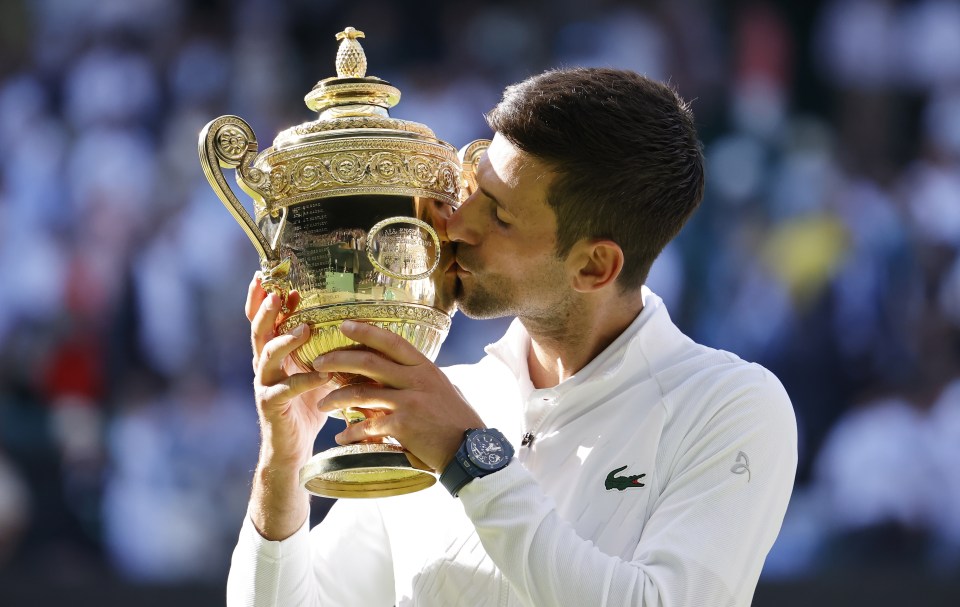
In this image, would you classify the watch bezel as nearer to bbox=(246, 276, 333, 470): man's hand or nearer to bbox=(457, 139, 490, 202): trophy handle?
bbox=(246, 276, 333, 470): man's hand

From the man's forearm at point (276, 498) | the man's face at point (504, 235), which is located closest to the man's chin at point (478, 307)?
the man's face at point (504, 235)

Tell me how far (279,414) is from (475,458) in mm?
466

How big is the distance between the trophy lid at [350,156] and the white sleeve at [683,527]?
0.57 meters

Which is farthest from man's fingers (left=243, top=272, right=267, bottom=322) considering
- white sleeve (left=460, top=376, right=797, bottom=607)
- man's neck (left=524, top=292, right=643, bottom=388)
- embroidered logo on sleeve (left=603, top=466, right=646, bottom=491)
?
embroidered logo on sleeve (left=603, top=466, right=646, bottom=491)

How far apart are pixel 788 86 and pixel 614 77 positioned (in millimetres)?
5468

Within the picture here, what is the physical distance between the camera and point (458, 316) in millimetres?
6910

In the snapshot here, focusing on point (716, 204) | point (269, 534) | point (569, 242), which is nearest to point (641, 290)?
point (569, 242)

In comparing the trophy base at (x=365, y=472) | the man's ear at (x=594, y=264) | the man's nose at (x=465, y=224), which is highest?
the man's nose at (x=465, y=224)

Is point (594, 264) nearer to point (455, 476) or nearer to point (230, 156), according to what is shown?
point (455, 476)

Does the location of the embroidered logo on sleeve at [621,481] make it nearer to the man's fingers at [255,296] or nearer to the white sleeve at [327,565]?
the white sleeve at [327,565]

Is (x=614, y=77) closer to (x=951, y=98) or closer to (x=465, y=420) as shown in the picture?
(x=465, y=420)

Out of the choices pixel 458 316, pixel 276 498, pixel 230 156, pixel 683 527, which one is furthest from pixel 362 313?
pixel 458 316

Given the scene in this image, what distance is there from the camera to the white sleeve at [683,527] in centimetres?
235

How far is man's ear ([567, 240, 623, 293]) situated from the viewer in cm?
276
